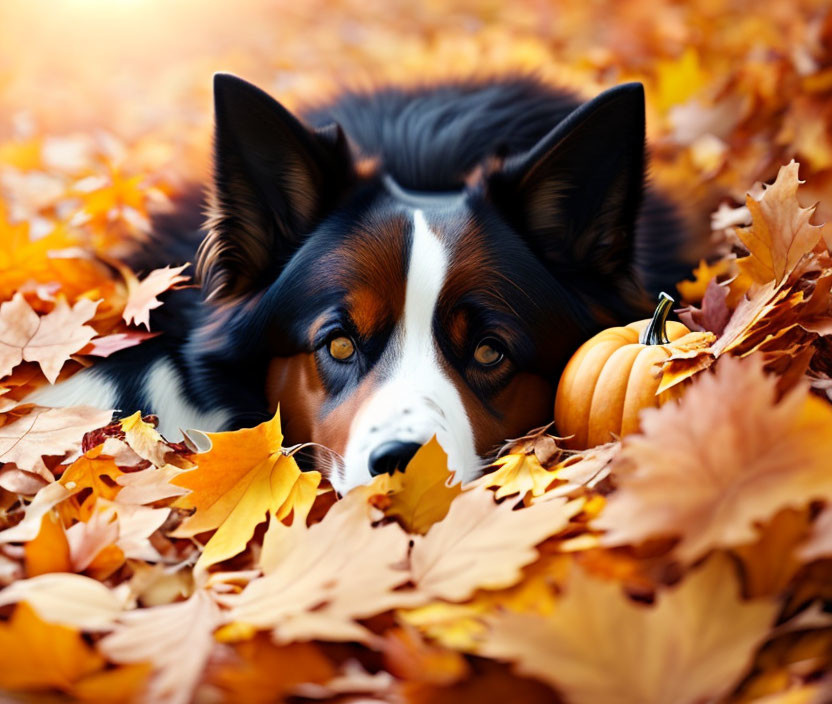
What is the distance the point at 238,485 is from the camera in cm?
184

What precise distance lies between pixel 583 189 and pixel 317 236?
71 cm

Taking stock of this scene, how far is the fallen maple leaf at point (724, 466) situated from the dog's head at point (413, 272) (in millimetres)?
607

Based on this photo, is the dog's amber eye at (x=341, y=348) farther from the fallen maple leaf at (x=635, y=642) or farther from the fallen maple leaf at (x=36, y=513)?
the fallen maple leaf at (x=635, y=642)

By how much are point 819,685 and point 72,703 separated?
1000 millimetres

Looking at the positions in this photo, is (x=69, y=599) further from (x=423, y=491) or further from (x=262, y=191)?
(x=262, y=191)

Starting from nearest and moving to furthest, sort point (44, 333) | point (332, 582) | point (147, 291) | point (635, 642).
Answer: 1. point (635, 642)
2. point (332, 582)
3. point (44, 333)
4. point (147, 291)

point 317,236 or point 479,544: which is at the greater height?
point 317,236

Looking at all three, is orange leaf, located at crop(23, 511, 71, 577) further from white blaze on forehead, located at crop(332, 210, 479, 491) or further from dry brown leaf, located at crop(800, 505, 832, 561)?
dry brown leaf, located at crop(800, 505, 832, 561)

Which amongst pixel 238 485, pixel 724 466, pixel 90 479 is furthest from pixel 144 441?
pixel 724 466

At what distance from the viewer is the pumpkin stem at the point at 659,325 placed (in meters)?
1.98

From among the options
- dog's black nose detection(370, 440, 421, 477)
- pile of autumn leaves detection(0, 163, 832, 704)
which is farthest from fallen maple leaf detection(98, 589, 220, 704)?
dog's black nose detection(370, 440, 421, 477)

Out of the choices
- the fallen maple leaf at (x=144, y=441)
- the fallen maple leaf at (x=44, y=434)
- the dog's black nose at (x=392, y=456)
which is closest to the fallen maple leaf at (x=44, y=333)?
the fallen maple leaf at (x=44, y=434)

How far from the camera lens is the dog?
209cm

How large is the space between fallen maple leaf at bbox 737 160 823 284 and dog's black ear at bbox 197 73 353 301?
1.06m
